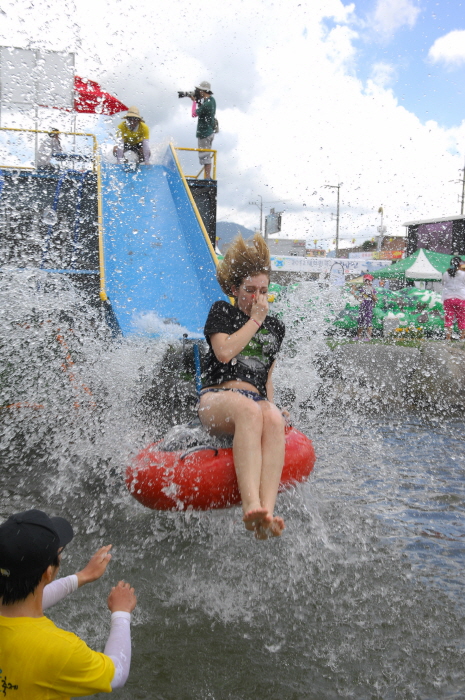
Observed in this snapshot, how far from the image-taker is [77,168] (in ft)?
31.4

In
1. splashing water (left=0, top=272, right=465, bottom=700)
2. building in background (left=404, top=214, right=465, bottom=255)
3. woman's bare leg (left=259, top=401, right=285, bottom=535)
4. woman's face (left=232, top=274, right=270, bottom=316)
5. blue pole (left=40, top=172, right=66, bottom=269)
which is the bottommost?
splashing water (left=0, top=272, right=465, bottom=700)

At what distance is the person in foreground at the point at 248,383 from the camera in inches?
96.7

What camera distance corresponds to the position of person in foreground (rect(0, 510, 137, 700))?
5.02 feet

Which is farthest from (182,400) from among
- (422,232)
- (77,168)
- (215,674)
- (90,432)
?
(422,232)

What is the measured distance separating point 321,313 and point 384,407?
2.49m

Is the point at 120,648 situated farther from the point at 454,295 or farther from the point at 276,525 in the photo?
the point at 454,295

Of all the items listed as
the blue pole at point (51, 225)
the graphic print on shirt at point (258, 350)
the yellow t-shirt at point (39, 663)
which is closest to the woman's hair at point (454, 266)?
the blue pole at point (51, 225)

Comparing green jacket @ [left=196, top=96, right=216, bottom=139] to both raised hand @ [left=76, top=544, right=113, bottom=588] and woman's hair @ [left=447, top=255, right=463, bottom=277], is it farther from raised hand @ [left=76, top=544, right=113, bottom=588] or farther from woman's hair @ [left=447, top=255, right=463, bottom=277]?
raised hand @ [left=76, top=544, right=113, bottom=588]

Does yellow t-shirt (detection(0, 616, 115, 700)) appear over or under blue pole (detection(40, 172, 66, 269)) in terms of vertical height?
under

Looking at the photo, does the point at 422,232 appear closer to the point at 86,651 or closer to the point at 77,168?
the point at 77,168

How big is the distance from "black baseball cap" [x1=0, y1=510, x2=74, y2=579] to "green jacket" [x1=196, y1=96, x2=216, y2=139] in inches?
391

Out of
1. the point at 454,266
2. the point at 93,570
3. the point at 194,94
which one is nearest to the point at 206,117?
the point at 194,94


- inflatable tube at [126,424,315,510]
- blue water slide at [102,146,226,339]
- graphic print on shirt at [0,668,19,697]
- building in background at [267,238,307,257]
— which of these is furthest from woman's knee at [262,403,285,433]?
building in background at [267,238,307,257]

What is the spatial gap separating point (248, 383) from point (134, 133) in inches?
339
